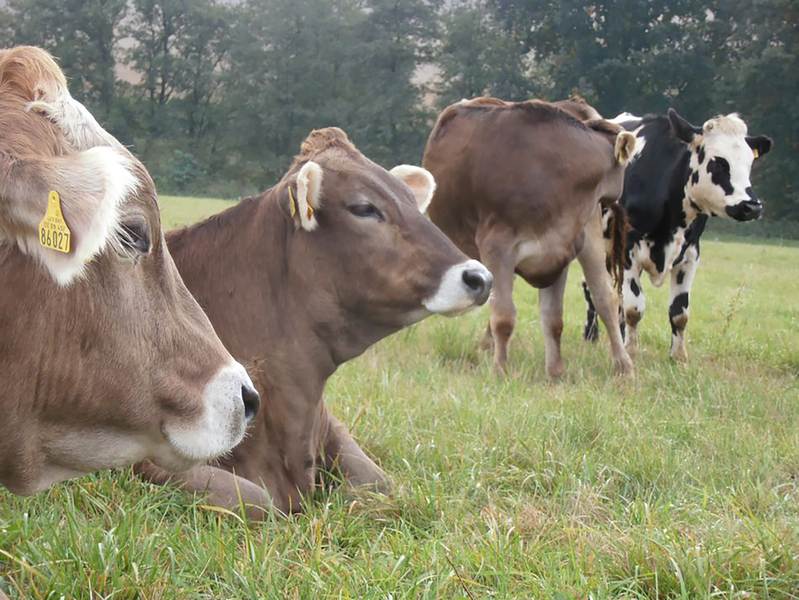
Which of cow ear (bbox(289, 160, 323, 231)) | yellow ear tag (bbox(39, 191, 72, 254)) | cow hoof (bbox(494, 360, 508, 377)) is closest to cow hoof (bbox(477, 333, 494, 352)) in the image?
cow hoof (bbox(494, 360, 508, 377))

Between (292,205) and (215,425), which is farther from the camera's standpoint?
(292,205)

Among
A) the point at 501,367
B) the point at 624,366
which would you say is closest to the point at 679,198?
the point at 624,366

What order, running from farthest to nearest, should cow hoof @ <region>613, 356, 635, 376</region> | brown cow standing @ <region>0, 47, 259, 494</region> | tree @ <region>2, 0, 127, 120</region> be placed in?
tree @ <region>2, 0, 127, 120</region> < cow hoof @ <region>613, 356, 635, 376</region> < brown cow standing @ <region>0, 47, 259, 494</region>

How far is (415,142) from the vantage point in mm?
44969

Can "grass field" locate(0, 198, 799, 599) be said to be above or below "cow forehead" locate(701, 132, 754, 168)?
below

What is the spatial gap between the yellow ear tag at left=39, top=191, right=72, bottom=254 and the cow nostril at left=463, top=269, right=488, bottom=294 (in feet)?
6.65

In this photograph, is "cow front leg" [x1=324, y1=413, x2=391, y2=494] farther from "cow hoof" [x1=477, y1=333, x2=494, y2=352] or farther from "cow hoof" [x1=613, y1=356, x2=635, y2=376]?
"cow hoof" [x1=477, y1=333, x2=494, y2=352]

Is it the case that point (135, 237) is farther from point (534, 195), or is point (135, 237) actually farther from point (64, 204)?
point (534, 195)

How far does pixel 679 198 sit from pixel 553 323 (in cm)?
209

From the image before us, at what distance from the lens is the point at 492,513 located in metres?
3.24

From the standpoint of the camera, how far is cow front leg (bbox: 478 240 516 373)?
6.17 metres

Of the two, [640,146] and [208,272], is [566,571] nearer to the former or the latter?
[208,272]

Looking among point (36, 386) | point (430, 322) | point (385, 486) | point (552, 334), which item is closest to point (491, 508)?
point (385, 486)

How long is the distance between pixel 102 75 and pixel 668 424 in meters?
44.6
